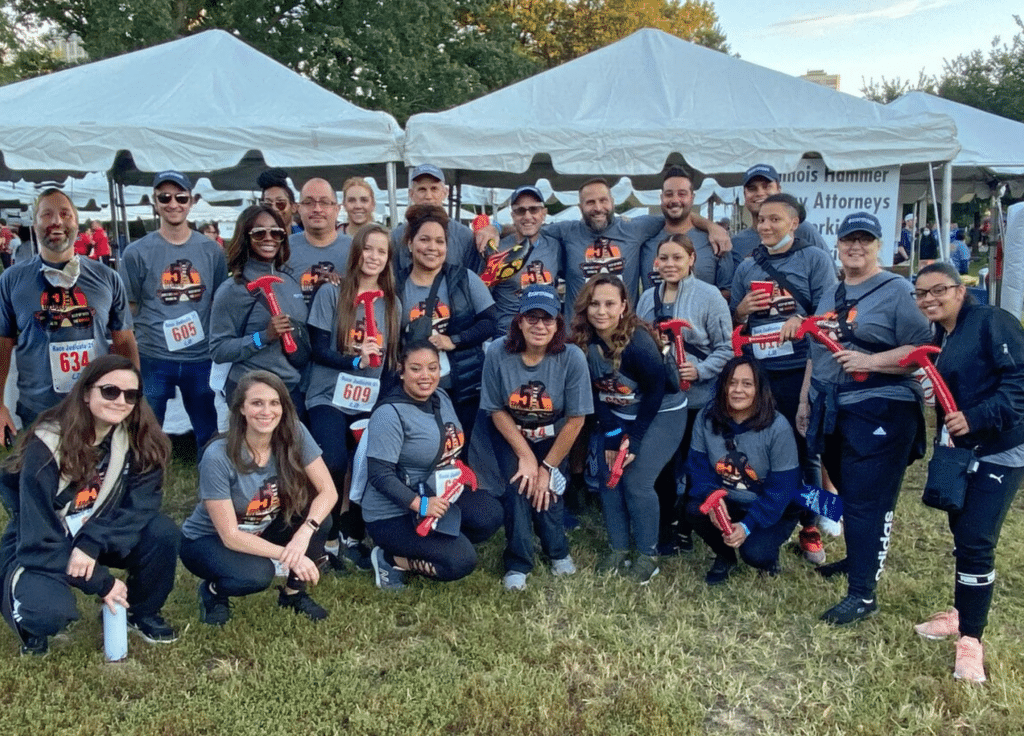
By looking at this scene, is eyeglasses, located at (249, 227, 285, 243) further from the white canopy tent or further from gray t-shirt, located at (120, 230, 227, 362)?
the white canopy tent

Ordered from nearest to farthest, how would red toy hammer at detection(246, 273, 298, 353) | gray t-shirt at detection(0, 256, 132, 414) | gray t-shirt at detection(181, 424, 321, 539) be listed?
gray t-shirt at detection(181, 424, 321, 539) → gray t-shirt at detection(0, 256, 132, 414) → red toy hammer at detection(246, 273, 298, 353)

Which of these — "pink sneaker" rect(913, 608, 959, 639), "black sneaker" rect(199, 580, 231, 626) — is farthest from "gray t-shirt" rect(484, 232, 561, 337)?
"pink sneaker" rect(913, 608, 959, 639)

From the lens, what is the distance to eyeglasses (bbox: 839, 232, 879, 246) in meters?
3.24

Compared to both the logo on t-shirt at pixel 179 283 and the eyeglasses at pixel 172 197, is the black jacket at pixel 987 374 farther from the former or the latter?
the eyeglasses at pixel 172 197

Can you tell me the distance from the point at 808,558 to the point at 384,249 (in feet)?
8.70

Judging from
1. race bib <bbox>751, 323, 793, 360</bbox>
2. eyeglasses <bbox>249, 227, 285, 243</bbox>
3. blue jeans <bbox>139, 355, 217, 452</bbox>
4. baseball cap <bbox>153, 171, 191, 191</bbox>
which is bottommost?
blue jeans <bbox>139, 355, 217, 452</bbox>

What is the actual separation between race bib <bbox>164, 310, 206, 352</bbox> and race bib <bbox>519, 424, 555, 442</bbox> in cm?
186

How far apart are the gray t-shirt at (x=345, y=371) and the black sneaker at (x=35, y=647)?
1.45 m

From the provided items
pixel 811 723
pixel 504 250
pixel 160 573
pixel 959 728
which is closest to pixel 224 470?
pixel 160 573

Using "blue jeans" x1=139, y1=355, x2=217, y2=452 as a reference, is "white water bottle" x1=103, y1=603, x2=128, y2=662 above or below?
below

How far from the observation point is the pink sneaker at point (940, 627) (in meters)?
3.19

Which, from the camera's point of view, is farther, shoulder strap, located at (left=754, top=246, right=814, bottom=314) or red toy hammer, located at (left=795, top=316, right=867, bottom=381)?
shoulder strap, located at (left=754, top=246, right=814, bottom=314)

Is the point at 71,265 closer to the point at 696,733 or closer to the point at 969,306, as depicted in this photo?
the point at 696,733

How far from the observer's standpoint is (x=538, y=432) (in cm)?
379
